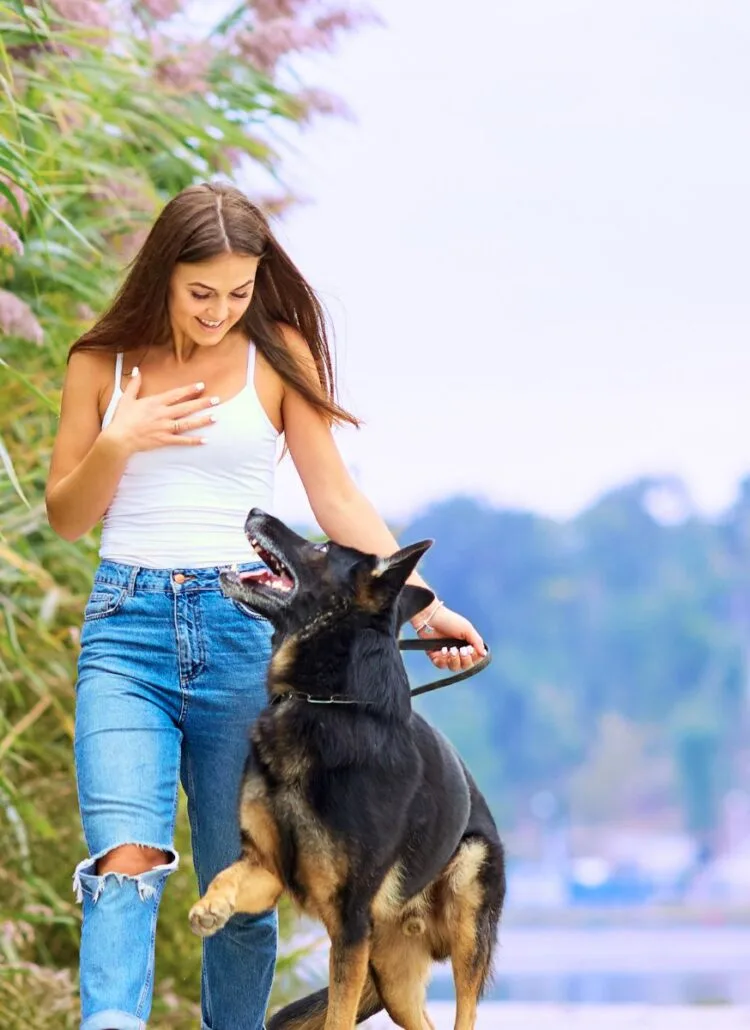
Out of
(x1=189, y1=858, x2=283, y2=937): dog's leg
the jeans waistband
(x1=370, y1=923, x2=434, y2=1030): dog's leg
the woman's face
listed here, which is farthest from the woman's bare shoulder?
(x1=370, y1=923, x2=434, y2=1030): dog's leg

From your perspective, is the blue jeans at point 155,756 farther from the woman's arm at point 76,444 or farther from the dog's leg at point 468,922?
the dog's leg at point 468,922

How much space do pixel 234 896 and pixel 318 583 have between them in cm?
58

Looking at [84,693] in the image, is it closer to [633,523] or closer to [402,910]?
[402,910]

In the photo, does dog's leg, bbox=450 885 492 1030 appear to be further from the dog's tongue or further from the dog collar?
the dog's tongue

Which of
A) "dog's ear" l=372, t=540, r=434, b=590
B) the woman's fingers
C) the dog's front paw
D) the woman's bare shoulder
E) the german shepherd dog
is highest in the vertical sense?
the woman's bare shoulder

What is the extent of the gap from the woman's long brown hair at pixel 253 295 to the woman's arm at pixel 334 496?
0.04 meters

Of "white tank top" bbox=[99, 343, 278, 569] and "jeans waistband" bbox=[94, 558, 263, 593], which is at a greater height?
"white tank top" bbox=[99, 343, 278, 569]

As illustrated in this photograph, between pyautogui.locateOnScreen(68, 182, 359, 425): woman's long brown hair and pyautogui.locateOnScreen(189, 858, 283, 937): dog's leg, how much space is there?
2.78ft

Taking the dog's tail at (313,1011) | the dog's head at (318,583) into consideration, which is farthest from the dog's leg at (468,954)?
the dog's head at (318,583)

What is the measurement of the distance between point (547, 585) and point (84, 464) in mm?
30509

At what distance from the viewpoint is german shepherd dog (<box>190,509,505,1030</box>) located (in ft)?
9.31

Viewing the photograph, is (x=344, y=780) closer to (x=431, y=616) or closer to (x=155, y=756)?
(x=155, y=756)

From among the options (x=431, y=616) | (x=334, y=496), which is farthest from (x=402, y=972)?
(x=334, y=496)

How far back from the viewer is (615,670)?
32719 mm
